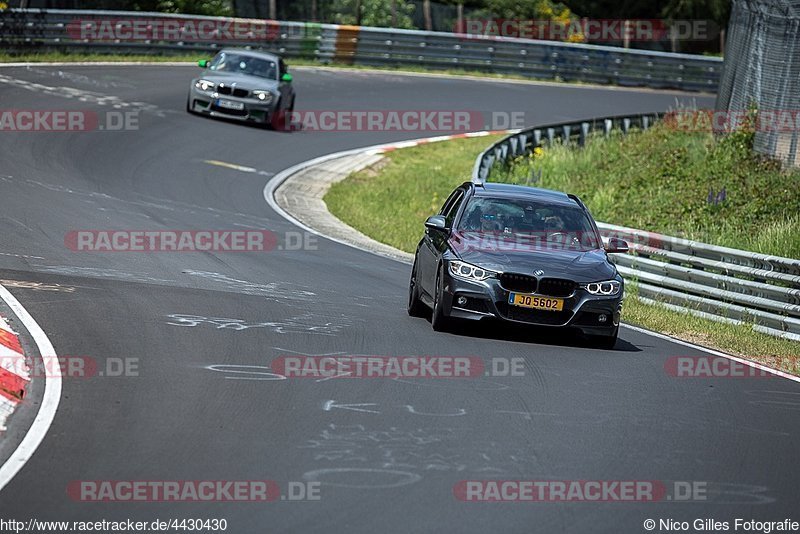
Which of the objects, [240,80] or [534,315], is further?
[240,80]

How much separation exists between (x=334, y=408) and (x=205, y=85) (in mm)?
21719

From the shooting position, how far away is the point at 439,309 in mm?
12414

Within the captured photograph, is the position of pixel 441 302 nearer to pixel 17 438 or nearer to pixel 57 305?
pixel 57 305

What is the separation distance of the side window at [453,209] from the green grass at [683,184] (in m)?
6.02

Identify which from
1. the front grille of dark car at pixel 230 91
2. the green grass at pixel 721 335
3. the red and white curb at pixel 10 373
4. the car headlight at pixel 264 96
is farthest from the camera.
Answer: the car headlight at pixel 264 96

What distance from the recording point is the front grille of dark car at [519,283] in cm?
1209

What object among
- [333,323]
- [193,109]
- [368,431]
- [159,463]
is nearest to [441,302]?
[333,323]

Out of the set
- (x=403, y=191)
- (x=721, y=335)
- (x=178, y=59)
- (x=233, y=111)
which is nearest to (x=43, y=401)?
(x=721, y=335)

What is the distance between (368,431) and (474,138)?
84.0ft

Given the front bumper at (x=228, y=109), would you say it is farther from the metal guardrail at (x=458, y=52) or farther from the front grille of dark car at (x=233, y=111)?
the metal guardrail at (x=458, y=52)

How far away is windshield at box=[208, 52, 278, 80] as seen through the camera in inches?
1192

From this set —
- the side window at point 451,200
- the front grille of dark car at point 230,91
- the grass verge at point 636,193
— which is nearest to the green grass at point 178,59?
the front grille of dark car at point 230,91

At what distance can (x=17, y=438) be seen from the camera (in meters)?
7.67

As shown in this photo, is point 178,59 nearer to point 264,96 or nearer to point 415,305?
point 264,96
